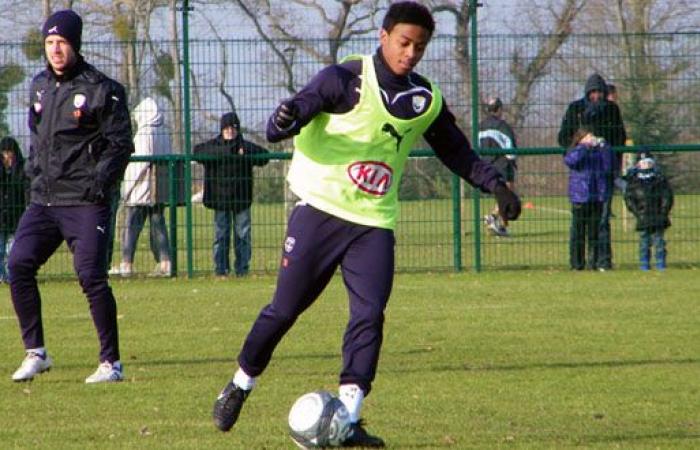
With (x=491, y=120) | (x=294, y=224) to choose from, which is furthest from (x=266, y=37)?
(x=294, y=224)

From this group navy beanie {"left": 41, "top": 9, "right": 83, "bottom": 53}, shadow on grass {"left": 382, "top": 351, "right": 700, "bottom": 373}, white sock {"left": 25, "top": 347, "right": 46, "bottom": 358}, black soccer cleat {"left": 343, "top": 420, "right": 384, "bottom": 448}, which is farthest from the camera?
shadow on grass {"left": 382, "top": 351, "right": 700, "bottom": 373}

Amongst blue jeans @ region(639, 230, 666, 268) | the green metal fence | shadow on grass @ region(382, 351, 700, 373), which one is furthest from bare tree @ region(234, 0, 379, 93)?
shadow on grass @ region(382, 351, 700, 373)

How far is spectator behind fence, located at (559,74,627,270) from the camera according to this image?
18.0 m

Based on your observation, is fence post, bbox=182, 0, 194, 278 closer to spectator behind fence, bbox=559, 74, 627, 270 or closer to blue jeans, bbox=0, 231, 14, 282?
blue jeans, bbox=0, 231, 14, 282

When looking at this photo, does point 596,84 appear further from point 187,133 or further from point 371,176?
point 371,176

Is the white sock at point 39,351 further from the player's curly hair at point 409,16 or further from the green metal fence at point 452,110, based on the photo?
the green metal fence at point 452,110

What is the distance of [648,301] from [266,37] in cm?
580

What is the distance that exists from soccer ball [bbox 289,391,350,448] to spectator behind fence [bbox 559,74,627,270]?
1171cm

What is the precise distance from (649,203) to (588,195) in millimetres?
726

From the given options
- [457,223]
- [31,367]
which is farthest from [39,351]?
[457,223]

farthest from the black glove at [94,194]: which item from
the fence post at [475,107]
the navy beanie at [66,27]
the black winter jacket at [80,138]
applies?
the fence post at [475,107]

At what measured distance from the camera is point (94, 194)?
30.0 feet

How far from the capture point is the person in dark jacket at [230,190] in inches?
701

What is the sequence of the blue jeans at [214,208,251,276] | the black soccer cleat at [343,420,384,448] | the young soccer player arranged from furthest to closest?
the blue jeans at [214,208,251,276] < the young soccer player < the black soccer cleat at [343,420,384,448]
